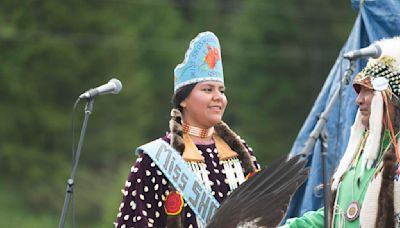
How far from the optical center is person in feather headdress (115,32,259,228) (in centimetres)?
557

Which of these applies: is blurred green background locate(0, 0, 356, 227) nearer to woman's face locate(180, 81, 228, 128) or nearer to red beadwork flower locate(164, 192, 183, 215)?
woman's face locate(180, 81, 228, 128)

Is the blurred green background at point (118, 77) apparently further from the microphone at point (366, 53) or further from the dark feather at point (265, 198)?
the microphone at point (366, 53)

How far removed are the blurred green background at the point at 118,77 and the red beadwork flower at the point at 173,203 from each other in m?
10.9

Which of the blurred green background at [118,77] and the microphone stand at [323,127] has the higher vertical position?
the blurred green background at [118,77]

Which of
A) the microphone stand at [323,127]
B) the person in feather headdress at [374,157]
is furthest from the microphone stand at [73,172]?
the person in feather headdress at [374,157]

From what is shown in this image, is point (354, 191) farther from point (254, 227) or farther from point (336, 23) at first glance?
point (336, 23)

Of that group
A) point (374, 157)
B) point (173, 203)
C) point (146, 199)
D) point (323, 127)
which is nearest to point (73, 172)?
point (146, 199)

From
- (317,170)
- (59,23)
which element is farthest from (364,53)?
(59,23)

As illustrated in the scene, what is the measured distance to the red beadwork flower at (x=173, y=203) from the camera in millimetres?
5582

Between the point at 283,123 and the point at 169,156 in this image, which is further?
the point at 283,123

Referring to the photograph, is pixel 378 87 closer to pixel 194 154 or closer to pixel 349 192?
pixel 349 192

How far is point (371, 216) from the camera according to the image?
5414 millimetres

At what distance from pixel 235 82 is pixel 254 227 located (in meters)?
20.7

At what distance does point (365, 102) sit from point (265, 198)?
684 millimetres
